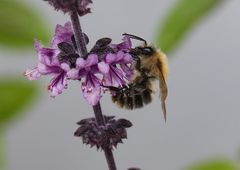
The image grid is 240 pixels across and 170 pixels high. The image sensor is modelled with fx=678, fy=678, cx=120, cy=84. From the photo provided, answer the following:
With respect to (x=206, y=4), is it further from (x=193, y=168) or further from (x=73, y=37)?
(x=193, y=168)

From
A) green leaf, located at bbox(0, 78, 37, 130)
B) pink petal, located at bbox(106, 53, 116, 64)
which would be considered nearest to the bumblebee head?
pink petal, located at bbox(106, 53, 116, 64)

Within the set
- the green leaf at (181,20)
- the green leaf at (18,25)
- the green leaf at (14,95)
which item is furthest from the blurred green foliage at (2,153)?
the green leaf at (181,20)

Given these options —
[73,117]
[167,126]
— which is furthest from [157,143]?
[73,117]

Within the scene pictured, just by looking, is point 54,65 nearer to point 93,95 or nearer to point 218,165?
point 93,95

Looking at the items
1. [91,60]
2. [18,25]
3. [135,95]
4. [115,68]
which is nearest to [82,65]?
[91,60]

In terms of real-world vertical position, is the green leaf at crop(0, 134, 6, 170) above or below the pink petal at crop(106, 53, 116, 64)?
above

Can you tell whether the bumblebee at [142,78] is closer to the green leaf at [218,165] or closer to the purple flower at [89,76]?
the purple flower at [89,76]

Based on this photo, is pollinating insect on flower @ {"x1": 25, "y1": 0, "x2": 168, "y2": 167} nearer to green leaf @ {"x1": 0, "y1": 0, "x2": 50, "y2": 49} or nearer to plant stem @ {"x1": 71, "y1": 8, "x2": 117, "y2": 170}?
plant stem @ {"x1": 71, "y1": 8, "x2": 117, "y2": 170}

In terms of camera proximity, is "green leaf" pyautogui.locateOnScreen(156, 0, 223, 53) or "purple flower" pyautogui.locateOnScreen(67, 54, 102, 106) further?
"green leaf" pyautogui.locateOnScreen(156, 0, 223, 53)
